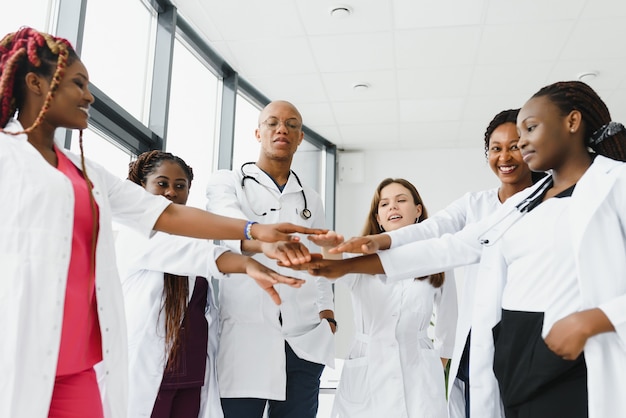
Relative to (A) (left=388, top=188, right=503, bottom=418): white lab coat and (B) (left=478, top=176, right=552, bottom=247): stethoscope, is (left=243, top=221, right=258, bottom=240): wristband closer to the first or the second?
(A) (left=388, top=188, right=503, bottom=418): white lab coat

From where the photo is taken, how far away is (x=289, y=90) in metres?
4.75

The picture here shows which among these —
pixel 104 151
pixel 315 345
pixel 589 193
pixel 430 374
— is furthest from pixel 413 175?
pixel 589 193

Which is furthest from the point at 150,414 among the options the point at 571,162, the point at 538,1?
the point at 538,1

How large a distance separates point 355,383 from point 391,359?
0.16 meters

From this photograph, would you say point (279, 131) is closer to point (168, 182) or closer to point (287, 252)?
point (168, 182)

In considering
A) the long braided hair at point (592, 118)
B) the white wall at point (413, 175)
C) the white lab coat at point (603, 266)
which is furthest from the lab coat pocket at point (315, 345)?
the white wall at point (413, 175)

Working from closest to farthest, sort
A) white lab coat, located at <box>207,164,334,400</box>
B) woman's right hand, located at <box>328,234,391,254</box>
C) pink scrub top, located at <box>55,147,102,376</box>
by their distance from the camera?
pink scrub top, located at <box>55,147,102,376</box> < woman's right hand, located at <box>328,234,391,254</box> < white lab coat, located at <box>207,164,334,400</box>

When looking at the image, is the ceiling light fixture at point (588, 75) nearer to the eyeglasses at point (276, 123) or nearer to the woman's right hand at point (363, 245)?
the eyeglasses at point (276, 123)

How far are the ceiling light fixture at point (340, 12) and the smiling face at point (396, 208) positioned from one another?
4.91ft

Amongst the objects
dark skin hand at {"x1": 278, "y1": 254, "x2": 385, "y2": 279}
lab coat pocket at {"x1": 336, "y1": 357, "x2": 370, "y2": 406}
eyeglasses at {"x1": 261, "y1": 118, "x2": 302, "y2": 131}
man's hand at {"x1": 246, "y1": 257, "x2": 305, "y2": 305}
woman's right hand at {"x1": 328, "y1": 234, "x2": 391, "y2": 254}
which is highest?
eyeglasses at {"x1": 261, "y1": 118, "x2": 302, "y2": 131}

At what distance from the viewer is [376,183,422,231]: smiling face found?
2514 mm

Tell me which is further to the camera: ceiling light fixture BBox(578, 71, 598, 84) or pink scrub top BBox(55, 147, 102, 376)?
ceiling light fixture BBox(578, 71, 598, 84)

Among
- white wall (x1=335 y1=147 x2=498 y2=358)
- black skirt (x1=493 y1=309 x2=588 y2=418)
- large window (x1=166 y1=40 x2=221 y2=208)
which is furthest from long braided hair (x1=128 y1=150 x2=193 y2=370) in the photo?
white wall (x1=335 y1=147 x2=498 y2=358)

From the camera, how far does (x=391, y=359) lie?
2.09m
